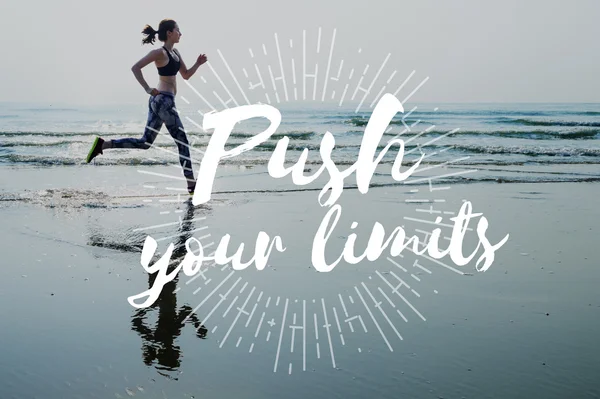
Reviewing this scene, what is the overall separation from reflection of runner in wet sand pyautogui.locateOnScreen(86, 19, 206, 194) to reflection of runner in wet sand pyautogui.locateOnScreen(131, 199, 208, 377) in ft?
11.4

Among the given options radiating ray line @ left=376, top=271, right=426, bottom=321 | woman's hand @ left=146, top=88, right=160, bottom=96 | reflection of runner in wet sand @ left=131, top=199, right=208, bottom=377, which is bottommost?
reflection of runner in wet sand @ left=131, top=199, right=208, bottom=377

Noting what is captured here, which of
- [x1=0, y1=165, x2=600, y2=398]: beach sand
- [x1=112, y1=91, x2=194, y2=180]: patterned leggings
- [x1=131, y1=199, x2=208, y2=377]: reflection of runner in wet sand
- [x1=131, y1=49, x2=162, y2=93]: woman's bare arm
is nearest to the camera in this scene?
[x1=0, y1=165, x2=600, y2=398]: beach sand

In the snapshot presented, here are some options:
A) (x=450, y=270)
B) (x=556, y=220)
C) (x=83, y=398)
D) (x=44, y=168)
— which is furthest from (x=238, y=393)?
(x=44, y=168)

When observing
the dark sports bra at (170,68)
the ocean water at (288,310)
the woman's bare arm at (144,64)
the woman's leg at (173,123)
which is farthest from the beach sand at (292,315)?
the dark sports bra at (170,68)

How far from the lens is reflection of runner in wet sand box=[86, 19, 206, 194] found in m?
Answer: 8.25

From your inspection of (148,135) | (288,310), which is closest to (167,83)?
(148,135)

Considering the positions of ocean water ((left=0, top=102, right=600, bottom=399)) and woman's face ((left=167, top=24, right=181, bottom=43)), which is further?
woman's face ((left=167, top=24, right=181, bottom=43))

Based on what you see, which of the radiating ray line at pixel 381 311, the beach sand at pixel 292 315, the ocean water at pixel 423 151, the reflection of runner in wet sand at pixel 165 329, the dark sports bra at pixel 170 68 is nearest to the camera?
the beach sand at pixel 292 315

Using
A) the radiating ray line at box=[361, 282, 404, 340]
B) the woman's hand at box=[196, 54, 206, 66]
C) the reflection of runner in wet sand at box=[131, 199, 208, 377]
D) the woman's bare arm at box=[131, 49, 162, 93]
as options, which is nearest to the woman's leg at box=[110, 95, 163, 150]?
the woman's bare arm at box=[131, 49, 162, 93]

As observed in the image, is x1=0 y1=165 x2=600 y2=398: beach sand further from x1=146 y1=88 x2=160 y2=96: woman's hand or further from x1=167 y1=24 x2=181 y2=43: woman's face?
x1=167 y1=24 x2=181 y2=43: woman's face

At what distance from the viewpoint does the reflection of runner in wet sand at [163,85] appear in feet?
27.1

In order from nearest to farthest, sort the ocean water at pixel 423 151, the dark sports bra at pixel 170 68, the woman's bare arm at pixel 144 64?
1. the woman's bare arm at pixel 144 64
2. the dark sports bra at pixel 170 68
3. the ocean water at pixel 423 151

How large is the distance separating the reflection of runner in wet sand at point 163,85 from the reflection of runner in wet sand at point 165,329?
137 inches

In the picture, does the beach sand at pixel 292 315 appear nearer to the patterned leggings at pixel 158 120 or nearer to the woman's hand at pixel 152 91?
the patterned leggings at pixel 158 120
